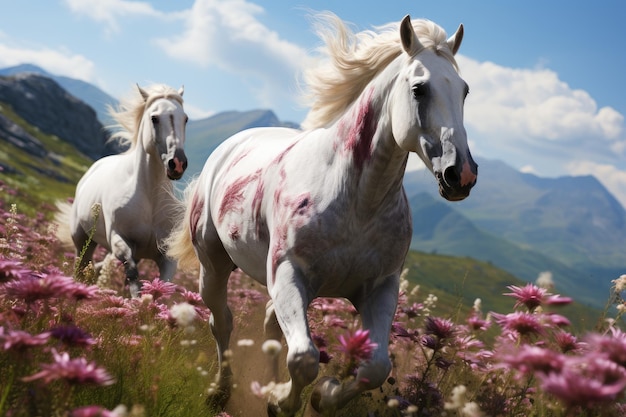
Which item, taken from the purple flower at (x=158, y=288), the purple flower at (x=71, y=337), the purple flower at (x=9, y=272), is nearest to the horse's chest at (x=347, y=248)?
the purple flower at (x=158, y=288)

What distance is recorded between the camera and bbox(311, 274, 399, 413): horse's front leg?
3.52 metres

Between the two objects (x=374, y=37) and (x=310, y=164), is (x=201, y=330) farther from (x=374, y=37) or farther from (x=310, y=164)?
(x=374, y=37)

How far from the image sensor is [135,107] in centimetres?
905

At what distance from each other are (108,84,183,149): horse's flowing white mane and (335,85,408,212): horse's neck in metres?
5.25

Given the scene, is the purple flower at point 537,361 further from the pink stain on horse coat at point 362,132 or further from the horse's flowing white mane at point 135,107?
the horse's flowing white mane at point 135,107

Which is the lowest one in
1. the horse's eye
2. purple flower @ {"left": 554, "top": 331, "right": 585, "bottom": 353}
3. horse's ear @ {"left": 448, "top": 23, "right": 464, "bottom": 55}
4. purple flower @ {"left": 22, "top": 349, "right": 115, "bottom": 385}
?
purple flower @ {"left": 22, "top": 349, "right": 115, "bottom": 385}

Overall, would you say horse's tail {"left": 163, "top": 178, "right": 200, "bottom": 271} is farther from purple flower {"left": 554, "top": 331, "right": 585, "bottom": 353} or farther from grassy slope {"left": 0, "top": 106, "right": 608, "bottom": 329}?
purple flower {"left": 554, "top": 331, "right": 585, "bottom": 353}

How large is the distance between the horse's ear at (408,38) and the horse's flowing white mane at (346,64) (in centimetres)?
13

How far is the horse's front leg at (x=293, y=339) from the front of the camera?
3.49 m

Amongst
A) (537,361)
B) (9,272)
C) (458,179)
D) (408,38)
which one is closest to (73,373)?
(9,272)

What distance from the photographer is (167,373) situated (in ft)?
13.7

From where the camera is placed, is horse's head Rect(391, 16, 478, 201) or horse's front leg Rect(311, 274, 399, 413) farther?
horse's front leg Rect(311, 274, 399, 413)

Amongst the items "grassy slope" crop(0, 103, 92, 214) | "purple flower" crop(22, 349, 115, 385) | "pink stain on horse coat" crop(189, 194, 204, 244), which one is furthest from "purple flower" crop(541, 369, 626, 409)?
"grassy slope" crop(0, 103, 92, 214)

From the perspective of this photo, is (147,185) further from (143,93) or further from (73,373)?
(73,373)
